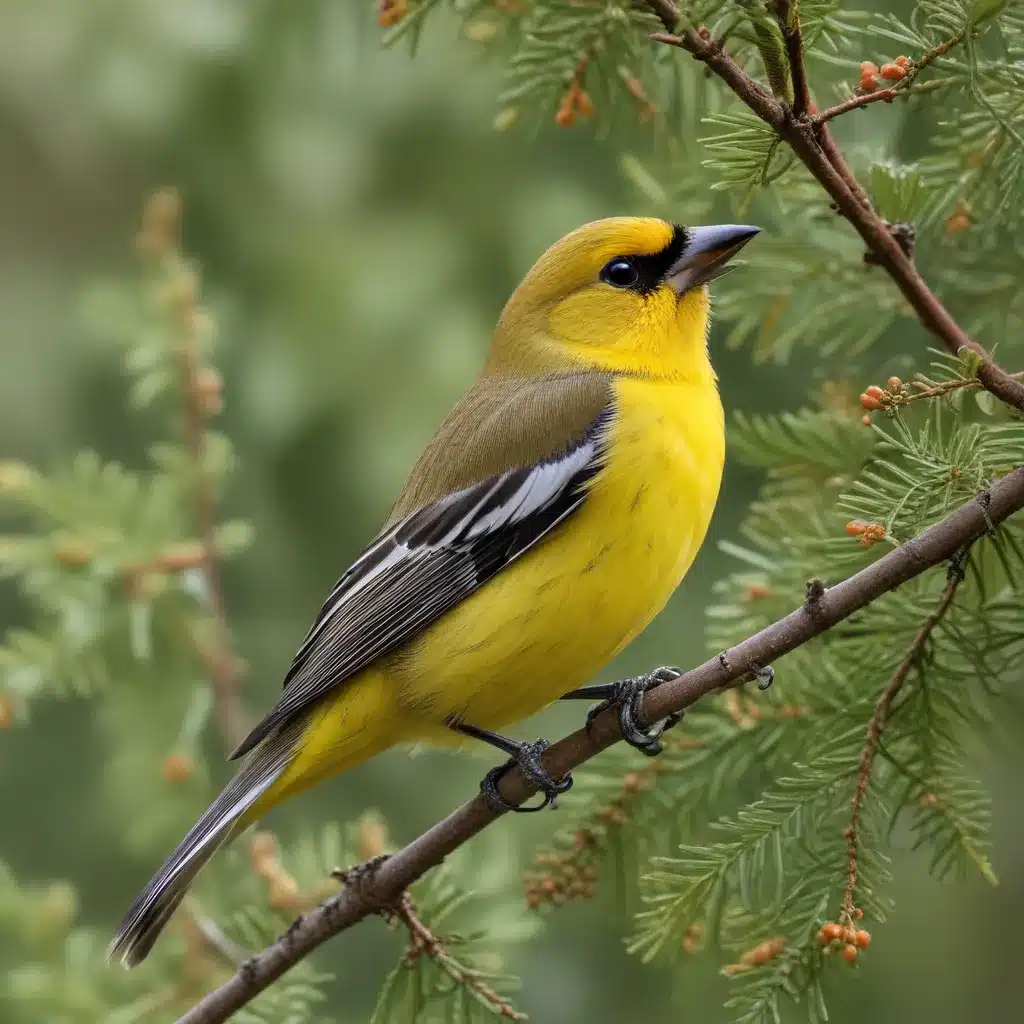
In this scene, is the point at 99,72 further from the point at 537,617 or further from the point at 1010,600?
the point at 1010,600

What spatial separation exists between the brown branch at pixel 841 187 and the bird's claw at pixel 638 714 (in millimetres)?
777

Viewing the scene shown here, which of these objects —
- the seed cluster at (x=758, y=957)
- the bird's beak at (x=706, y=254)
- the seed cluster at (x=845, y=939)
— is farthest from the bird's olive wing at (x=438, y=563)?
the seed cluster at (x=845, y=939)

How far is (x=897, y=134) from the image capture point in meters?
3.51

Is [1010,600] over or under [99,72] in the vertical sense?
under

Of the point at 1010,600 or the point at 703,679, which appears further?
the point at 1010,600

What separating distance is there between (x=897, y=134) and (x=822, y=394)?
0.71 meters

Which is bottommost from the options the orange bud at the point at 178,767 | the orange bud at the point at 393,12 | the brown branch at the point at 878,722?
the brown branch at the point at 878,722

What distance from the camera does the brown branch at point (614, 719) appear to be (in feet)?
7.03

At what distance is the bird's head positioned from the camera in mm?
3619

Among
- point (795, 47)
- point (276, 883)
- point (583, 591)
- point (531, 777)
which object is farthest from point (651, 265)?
point (276, 883)

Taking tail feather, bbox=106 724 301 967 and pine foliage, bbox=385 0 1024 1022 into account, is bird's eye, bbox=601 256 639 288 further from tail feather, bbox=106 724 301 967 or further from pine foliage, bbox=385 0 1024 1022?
tail feather, bbox=106 724 301 967

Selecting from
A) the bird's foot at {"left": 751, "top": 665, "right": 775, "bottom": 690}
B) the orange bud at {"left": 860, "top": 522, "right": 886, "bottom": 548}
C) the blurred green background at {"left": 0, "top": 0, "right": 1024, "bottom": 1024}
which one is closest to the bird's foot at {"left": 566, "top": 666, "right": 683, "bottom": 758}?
the bird's foot at {"left": 751, "top": 665, "right": 775, "bottom": 690}

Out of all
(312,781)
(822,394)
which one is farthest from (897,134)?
(312,781)

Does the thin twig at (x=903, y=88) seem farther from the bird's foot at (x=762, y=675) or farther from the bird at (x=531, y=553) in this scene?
the bird at (x=531, y=553)
